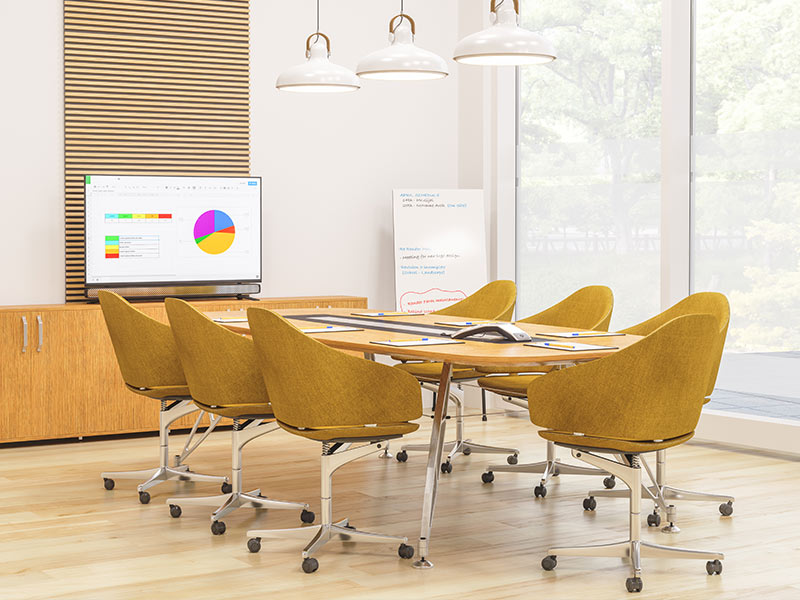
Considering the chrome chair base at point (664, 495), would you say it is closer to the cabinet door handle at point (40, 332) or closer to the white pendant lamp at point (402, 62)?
the white pendant lamp at point (402, 62)

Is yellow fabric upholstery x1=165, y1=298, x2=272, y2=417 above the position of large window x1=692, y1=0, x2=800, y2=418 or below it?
below

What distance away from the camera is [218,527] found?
4410mm

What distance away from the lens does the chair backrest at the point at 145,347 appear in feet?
16.5

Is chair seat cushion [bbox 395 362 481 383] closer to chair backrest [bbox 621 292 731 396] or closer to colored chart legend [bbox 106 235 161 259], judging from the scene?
chair backrest [bbox 621 292 731 396]

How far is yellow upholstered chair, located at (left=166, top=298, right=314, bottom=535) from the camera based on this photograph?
4.46 metres

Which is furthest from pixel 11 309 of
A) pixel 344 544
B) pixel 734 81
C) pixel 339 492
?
pixel 734 81

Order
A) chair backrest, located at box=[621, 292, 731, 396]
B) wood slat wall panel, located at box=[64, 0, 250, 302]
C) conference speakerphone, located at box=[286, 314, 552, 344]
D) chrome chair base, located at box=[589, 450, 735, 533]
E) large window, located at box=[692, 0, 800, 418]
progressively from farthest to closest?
wood slat wall panel, located at box=[64, 0, 250, 302] < large window, located at box=[692, 0, 800, 418] < chair backrest, located at box=[621, 292, 731, 396] < chrome chair base, located at box=[589, 450, 735, 533] < conference speakerphone, located at box=[286, 314, 552, 344]

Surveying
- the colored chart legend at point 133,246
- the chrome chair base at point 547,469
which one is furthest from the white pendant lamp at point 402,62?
the colored chart legend at point 133,246

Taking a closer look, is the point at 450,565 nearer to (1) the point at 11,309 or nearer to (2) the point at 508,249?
(1) the point at 11,309

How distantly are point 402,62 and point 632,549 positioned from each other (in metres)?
2.46

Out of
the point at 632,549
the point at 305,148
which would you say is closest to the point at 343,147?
the point at 305,148

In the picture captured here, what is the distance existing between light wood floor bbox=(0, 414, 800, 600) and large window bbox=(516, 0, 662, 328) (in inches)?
64.2

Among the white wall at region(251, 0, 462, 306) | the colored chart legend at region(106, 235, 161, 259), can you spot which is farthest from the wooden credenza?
the white wall at region(251, 0, 462, 306)

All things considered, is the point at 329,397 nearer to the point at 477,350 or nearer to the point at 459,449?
the point at 477,350
